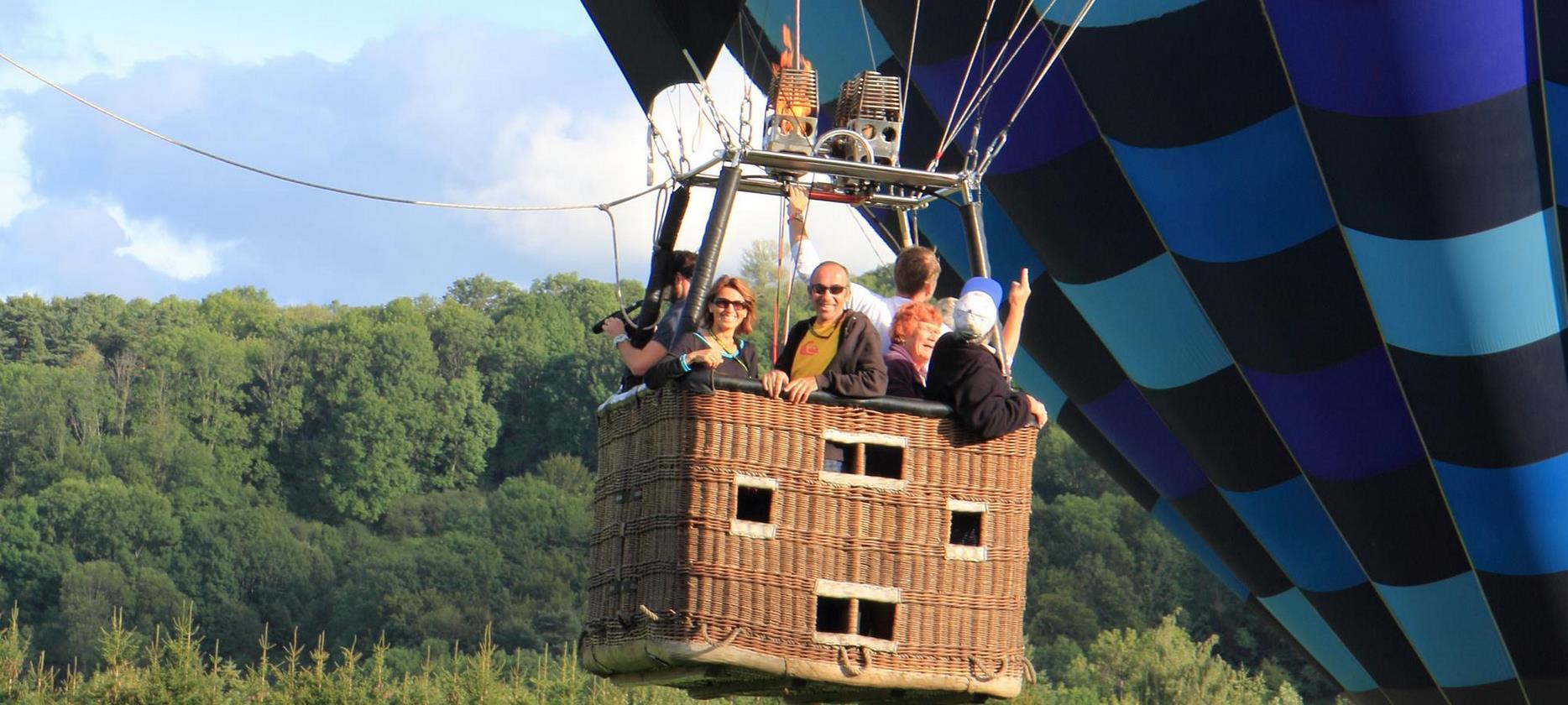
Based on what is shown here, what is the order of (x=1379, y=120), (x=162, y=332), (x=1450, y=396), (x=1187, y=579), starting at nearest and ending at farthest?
1. (x=1379, y=120)
2. (x=1450, y=396)
3. (x=1187, y=579)
4. (x=162, y=332)

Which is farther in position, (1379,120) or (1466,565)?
(1466,565)

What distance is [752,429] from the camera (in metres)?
3.89

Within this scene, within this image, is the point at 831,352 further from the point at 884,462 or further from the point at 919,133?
the point at 919,133

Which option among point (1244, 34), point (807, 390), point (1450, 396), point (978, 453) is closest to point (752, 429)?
point (807, 390)

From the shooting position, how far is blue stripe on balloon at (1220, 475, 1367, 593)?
7523 mm

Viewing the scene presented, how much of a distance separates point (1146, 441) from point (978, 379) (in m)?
4.29

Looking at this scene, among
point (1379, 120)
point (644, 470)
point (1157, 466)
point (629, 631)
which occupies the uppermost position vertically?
point (1379, 120)

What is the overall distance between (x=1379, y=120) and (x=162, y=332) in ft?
148

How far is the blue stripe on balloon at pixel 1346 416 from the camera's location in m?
7.01

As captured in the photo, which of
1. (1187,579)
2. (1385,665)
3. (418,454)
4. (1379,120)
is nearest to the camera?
(1379,120)

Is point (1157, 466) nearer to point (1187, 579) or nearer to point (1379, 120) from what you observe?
point (1379, 120)

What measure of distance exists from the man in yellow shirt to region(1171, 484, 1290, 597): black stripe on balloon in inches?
165

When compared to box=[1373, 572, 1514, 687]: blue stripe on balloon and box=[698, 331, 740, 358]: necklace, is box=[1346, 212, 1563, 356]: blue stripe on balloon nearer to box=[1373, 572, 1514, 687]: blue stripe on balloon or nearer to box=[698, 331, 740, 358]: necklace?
box=[1373, 572, 1514, 687]: blue stripe on balloon

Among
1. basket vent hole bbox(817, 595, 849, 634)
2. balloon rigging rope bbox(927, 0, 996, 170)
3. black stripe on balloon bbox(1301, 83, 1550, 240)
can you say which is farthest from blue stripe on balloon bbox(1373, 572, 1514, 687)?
basket vent hole bbox(817, 595, 849, 634)
